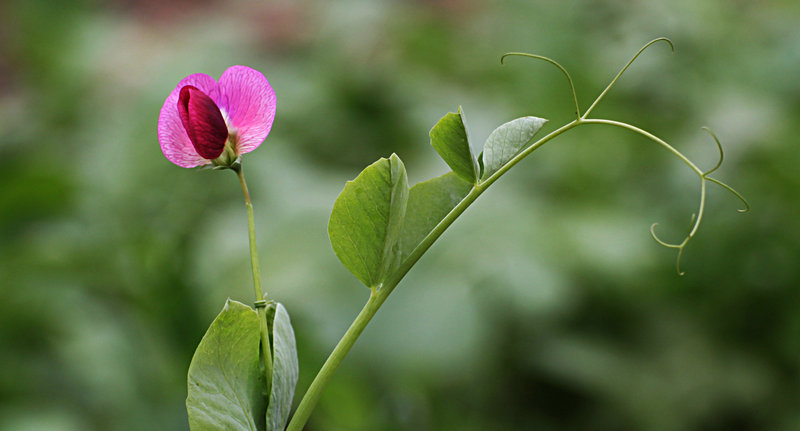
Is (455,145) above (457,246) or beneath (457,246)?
above

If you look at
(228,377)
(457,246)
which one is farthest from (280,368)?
(457,246)

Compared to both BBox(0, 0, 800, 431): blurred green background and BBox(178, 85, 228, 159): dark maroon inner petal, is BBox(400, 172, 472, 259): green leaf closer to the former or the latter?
BBox(178, 85, 228, 159): dark maroon inner petal

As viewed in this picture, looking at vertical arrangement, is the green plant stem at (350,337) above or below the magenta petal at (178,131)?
below

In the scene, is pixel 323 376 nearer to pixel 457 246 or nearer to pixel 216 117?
pixel 216 117

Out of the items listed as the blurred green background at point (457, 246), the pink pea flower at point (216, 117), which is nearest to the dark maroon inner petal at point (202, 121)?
the pink pea flower at point (216, 117)

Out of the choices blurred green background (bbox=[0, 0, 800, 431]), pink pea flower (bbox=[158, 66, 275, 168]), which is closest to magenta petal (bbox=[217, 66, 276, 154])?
pink pea flower (bbox=[158, 66, 275, 168])

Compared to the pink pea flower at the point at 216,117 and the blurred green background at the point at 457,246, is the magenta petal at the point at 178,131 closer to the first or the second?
the pink pea flower at the point at 216,117
